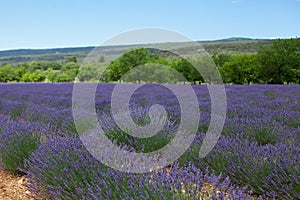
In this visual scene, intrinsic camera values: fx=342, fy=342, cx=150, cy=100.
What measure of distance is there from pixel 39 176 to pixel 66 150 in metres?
0.28

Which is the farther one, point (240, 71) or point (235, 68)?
point (235, 68)

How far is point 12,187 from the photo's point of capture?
2.99m

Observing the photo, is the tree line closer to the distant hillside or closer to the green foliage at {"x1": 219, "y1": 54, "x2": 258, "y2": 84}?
the green foliage at {"x1": 219, "y1": 54, "x2": 258, "y2": 84}

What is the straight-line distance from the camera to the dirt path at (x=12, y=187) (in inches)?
108

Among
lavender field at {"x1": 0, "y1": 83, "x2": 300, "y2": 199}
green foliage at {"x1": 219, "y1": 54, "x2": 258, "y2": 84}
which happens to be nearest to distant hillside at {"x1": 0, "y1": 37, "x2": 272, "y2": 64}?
green foliage at {"x1": 219, "y1": 54, "x2": 258, "y2": 84}

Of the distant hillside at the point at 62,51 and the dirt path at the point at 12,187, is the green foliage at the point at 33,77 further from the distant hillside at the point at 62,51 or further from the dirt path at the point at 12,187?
the dirt path at the point at 12,187

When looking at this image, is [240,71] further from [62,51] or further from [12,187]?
[62,51]

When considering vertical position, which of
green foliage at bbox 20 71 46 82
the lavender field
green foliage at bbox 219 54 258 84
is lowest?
green foliage at bbox 20 71 46 82

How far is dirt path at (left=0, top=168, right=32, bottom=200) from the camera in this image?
9.04 ft

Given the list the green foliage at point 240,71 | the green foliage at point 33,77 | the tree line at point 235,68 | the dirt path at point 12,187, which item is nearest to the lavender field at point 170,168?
the dirt path at point 12,187

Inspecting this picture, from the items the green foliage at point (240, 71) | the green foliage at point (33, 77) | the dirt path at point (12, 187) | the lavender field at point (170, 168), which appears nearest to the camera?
the lavender field at point (170, 168)

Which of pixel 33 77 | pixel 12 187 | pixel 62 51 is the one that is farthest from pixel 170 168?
pixel 62 51

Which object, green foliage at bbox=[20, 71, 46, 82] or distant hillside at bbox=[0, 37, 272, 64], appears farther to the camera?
distant hillside at bbox=[0, 37, 272, 64]

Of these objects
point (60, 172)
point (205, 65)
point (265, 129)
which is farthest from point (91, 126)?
point (205, 65)
